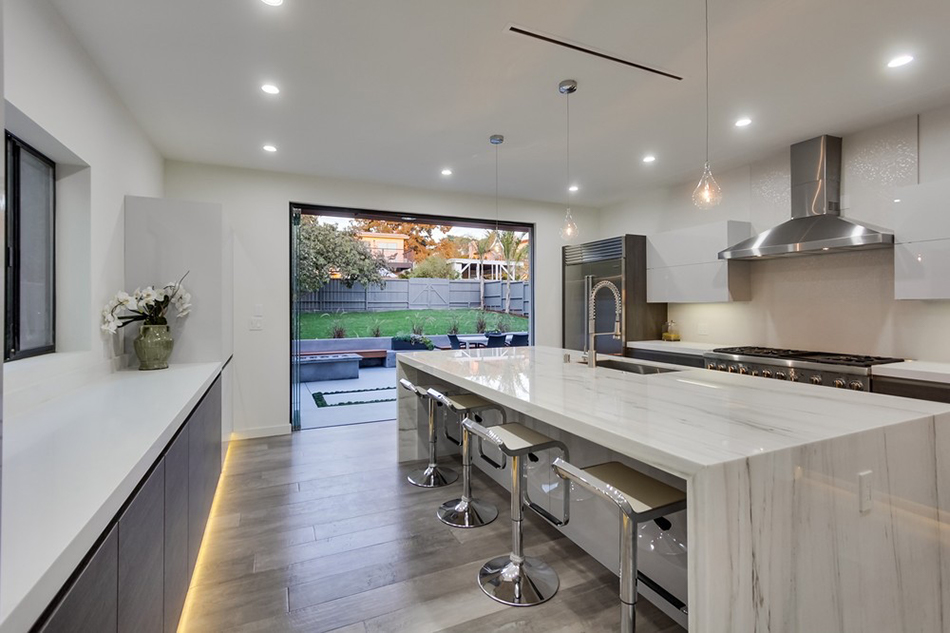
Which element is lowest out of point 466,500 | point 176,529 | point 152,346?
point 466,500

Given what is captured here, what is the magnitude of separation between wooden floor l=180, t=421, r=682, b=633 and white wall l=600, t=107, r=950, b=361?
2.92 meters

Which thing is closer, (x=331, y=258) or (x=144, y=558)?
(x=144, y=558)

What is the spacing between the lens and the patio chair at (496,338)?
5992 millimetres

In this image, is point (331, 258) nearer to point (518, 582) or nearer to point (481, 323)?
point (481, 323)

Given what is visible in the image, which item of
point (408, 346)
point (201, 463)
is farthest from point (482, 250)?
point (201, 463)

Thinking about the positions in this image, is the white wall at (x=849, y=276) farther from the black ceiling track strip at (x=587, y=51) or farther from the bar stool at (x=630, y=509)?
the bar stool at (x=630, y=509)

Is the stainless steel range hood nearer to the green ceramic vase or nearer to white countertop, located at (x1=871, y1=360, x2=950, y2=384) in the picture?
white countertop, located at (x1=871, y1=360, x2=950, y2=384)

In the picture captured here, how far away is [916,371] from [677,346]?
1.94 m

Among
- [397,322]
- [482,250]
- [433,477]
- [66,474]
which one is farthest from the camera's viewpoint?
[482,250]

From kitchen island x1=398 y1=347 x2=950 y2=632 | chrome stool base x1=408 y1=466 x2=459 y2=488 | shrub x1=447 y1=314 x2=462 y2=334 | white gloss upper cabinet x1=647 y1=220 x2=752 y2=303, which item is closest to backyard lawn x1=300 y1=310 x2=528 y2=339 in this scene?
shrub x1=447 y1=314 x2=462 y2=334

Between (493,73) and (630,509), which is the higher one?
(493,73)

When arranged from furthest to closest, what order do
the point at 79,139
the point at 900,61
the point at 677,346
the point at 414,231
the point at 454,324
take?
the point at 454,324, the point at 414,231, the point at 677,346, the point at 900,61, the point at 79,139

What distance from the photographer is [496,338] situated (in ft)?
19.7

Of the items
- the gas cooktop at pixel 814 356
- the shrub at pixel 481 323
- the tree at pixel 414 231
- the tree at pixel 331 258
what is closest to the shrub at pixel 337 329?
the tree at pixel 331 258
